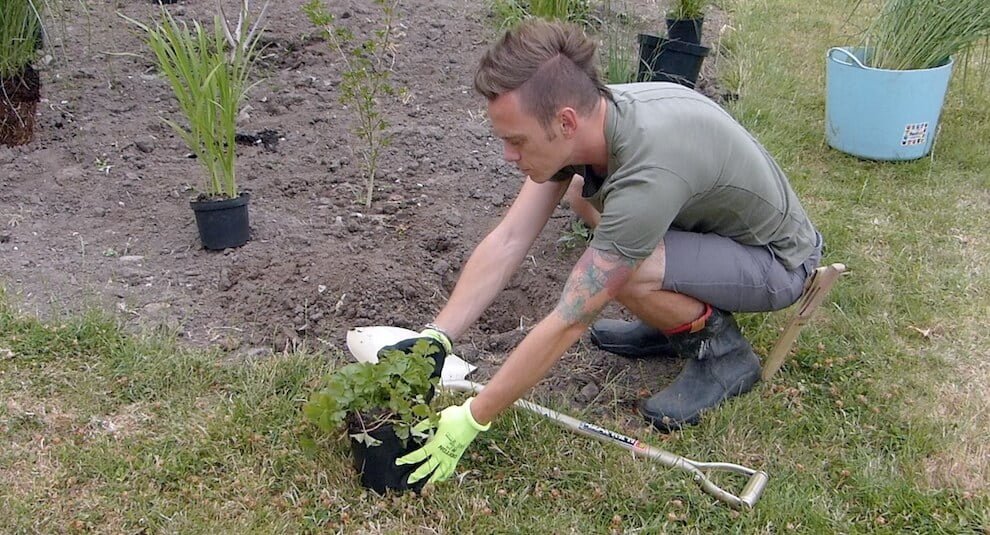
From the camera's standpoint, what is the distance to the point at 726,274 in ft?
7.86

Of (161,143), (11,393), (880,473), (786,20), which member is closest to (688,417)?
(880,473)

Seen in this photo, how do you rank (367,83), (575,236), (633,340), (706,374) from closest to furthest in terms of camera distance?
(706,374) → (633,340) → (575,236) → (367,83)

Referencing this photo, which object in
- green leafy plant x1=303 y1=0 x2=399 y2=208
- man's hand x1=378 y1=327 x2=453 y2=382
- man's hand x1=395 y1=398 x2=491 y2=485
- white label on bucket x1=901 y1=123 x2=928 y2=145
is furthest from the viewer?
white label on bucket x1=901 y1=123 x2=928 y2=145

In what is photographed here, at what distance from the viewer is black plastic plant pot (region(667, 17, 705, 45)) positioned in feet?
16.0

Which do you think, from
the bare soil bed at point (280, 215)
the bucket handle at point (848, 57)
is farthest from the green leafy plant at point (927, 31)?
the bare soil bed at point (280, 215)

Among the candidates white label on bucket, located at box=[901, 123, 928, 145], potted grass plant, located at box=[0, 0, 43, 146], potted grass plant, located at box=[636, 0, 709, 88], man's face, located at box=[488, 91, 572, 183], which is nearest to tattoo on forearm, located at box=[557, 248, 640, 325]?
man's face, located at box=[488, 91, 572, 183]

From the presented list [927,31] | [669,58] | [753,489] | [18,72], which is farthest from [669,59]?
[18,72]

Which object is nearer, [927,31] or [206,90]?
[206,90]

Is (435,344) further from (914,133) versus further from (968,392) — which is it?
(914,133)

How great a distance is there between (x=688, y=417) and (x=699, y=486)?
28 cm

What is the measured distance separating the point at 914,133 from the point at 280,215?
2822 millimetres

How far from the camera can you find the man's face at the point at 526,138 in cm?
203

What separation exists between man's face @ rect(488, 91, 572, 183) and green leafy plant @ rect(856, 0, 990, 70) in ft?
8.54

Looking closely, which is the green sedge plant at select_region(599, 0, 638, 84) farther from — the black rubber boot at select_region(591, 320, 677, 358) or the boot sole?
the boot sole
